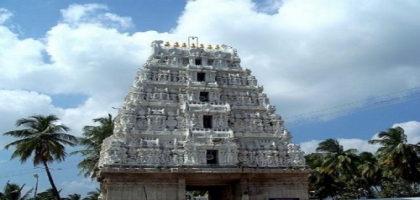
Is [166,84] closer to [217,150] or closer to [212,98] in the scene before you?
[212,98]

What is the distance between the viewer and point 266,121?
33.3 m

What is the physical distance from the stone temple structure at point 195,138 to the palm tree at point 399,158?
14724 mm

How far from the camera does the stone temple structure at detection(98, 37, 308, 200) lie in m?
29.0

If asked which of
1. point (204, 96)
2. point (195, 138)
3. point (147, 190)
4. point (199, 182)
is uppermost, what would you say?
point (204, 96)

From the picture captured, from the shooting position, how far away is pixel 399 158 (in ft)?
136

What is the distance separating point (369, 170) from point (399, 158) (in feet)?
20.7

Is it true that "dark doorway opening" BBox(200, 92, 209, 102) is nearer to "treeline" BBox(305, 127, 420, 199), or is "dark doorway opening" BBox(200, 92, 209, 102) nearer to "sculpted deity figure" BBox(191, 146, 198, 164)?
"sculpted deity figure" BBox(191, 146, 198, 164)

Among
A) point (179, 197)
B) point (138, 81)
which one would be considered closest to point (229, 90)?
point (138, 81)

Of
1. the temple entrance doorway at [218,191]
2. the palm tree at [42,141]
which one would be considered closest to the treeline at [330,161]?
the palm tree at [42,141]

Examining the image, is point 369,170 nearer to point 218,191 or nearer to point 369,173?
point 369,173


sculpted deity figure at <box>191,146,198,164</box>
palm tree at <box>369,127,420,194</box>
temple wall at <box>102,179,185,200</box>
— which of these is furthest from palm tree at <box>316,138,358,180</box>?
temple wall at <box>102,179,185,200</box>

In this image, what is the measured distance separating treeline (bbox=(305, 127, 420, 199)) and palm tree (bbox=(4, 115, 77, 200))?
26.3 meters

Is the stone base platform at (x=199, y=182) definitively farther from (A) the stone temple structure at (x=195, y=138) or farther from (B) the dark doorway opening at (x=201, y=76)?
(B) the dark doorway opening at (x=201, y=76)

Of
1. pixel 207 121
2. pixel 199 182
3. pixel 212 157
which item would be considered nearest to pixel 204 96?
pixel 207 121
